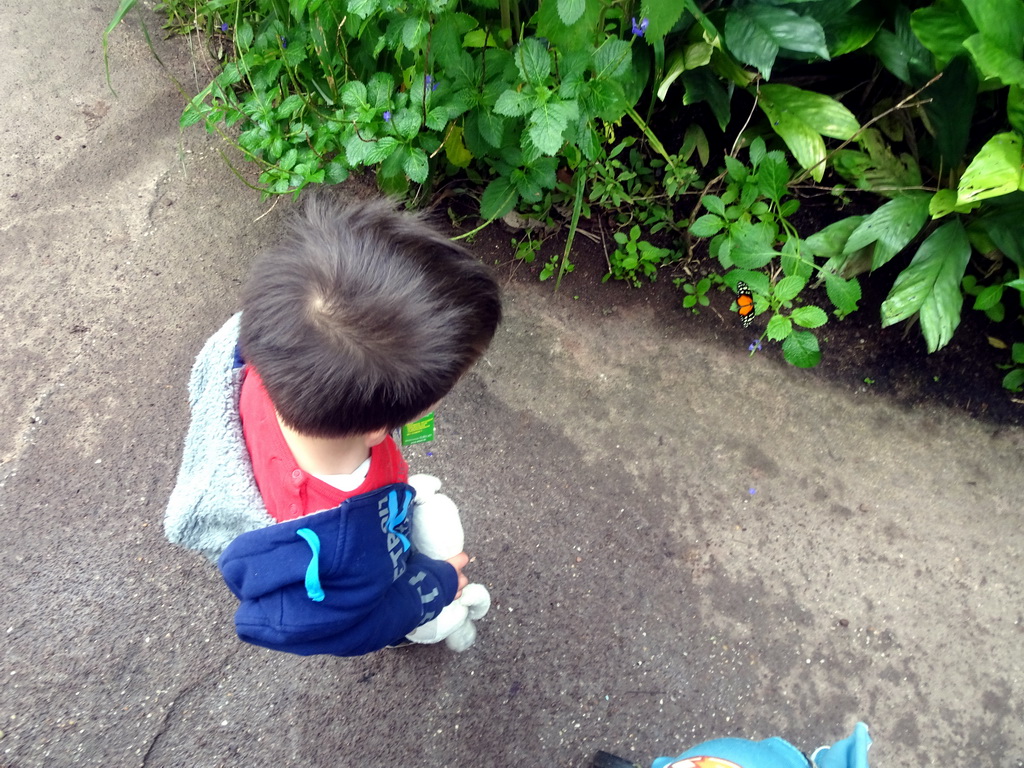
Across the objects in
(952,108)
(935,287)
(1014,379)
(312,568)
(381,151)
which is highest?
(381,151)

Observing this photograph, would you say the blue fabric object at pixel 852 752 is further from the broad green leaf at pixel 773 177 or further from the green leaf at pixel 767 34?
the green leaf at pixel 767 34

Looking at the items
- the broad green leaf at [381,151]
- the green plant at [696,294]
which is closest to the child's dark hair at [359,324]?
the broad green leaf at [381,151]

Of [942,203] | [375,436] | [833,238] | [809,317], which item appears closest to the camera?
[375,436]

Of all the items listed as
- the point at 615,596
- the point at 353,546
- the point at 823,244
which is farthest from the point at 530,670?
the point at 823,244

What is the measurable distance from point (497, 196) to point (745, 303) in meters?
0.83

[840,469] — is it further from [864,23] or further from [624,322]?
[864,23]

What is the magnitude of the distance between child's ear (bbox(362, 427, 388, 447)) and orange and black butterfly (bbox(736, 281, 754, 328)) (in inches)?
55.2

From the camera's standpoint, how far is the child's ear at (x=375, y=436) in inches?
38.6

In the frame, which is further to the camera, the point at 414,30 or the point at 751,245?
the point at 751,245

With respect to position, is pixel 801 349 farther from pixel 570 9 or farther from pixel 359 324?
pixel 359 324

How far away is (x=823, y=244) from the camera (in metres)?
1.90

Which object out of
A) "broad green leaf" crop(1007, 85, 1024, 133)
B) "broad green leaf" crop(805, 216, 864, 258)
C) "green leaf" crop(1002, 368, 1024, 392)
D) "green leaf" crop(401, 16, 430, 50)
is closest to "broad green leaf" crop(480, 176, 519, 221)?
"green leaf" crop(401, 16, 430, 50)

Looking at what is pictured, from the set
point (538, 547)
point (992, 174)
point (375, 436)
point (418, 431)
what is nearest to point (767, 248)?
point (992, 174)

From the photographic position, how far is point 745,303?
202 cm
